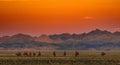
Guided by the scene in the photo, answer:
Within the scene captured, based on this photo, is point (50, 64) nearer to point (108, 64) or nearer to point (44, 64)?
point (44, 64)

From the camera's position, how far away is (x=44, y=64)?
7581cm

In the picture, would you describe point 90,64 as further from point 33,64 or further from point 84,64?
point 33,64

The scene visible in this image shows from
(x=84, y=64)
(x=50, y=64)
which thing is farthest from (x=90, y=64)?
(x=50, y=64)

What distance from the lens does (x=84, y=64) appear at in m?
76.9

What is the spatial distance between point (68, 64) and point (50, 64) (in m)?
3.26

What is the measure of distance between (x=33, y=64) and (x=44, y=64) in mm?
1972

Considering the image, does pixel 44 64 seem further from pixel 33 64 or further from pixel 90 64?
pixel 90 64

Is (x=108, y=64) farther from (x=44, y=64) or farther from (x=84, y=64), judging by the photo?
(x=44, y=64)

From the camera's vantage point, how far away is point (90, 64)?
253ft

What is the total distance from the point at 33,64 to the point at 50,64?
3.08 meters

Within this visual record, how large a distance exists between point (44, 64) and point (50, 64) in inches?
43.8

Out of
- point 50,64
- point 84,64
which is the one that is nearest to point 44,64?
point 50,64

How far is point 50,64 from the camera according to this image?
76125 mm

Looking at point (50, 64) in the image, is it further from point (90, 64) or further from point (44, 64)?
point (90, 64)
